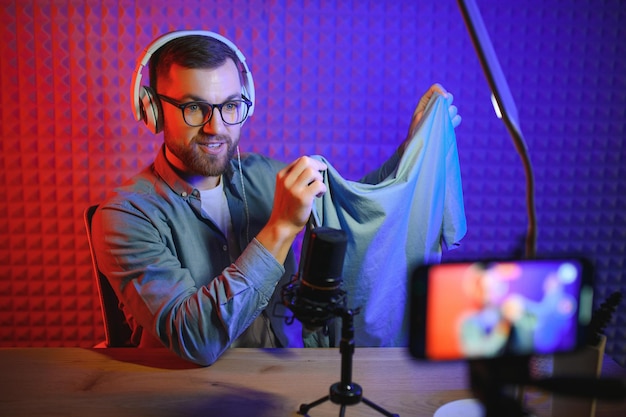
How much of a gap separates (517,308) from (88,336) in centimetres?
218

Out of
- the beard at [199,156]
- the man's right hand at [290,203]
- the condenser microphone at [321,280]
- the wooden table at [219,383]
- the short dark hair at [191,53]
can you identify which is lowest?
the wooden table at [219,383]

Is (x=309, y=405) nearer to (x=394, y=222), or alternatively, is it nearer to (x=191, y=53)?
(x=394, y=222)

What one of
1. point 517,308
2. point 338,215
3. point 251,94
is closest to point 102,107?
point 251,94

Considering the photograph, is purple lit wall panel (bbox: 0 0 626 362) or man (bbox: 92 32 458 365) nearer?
man (bbox: 92 32 458 365)

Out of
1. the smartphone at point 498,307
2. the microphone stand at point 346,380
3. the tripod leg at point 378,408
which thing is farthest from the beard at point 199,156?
the smartphone at point 498,307

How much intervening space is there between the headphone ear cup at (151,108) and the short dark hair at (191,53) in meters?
0.08

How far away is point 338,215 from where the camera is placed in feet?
5.38

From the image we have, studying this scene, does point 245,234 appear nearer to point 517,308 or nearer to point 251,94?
point 251,94

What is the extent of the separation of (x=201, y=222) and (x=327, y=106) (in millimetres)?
860

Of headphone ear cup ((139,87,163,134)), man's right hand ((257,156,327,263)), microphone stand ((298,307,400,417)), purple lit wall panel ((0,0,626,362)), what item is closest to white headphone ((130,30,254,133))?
headphone ear cup ((139,87,163,134))

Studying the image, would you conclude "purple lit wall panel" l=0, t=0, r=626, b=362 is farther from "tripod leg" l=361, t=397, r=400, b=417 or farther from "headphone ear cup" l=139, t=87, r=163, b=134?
"tripod leg" l=361, t=397, r=400, b=417

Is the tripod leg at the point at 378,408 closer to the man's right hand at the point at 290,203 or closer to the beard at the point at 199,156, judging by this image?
the man's right hand at the point at 290,203

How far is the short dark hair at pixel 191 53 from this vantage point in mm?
1591

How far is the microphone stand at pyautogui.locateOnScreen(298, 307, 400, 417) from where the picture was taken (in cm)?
109
